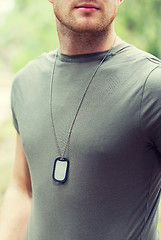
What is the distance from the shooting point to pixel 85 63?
4.03 feet

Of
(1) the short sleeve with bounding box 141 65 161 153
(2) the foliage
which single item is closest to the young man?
(1) the short sleeve with bounding box 141 65 161 153

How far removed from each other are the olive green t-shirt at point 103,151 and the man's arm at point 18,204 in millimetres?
121

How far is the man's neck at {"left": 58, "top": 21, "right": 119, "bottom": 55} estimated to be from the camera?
120cm

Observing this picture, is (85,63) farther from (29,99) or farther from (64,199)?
(64,199)

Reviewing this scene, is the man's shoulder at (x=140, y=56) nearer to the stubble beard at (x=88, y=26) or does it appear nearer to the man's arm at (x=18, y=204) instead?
the stubble beard at (x=88, y=26)

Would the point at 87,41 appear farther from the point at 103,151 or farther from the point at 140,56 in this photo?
the point at 103,151

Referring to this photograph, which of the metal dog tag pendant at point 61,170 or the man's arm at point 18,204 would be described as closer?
the metal dog tag pendant at point 61,170

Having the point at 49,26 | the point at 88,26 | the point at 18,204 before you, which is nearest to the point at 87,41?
the point at 88,26

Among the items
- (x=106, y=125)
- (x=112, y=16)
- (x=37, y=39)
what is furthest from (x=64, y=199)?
(x=37, y=39)

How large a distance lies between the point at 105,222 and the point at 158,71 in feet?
1.63

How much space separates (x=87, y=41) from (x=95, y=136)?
35 centimetres

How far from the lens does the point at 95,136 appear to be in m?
1.09

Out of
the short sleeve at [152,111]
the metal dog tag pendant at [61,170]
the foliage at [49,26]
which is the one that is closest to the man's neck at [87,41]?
the short sleeve at [152,111]

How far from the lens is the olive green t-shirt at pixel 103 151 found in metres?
1.05
